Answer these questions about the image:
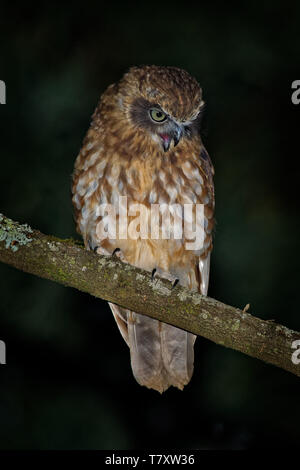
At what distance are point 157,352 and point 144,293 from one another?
1013 mm

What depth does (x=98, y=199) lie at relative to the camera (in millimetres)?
3072

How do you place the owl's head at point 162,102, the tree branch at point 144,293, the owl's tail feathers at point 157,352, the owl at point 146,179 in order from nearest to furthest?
the tree branch at point 144,293, the owl's head at point 162,102, the owl at point 146,179, the owl's tail feathers at point 157,352

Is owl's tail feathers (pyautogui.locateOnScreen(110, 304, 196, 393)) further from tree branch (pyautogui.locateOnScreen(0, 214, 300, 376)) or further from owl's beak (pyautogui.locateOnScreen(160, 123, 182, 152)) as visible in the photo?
owl's beak (pyautogui.locateOnScreen(160, 123, 182, 152))

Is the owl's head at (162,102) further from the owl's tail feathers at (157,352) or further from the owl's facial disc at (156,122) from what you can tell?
the owl's tail feathers at (157,352)

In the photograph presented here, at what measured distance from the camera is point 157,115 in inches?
116

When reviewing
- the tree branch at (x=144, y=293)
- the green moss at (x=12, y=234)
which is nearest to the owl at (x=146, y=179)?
the tree branch at (x=144, y=293)

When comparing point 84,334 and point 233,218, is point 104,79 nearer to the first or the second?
point 233,218

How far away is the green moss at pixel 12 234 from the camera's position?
7.83ft

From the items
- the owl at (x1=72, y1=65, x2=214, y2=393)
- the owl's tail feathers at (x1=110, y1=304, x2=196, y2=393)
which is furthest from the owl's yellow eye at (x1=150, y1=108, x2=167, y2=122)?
the owl's tail feathers at (x1=110, y1=304, x2=196, y2=393)

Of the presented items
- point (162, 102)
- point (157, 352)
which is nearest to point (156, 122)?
point (162, 102)

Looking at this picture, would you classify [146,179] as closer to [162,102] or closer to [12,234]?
[162,102]

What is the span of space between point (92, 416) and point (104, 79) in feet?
7.88
